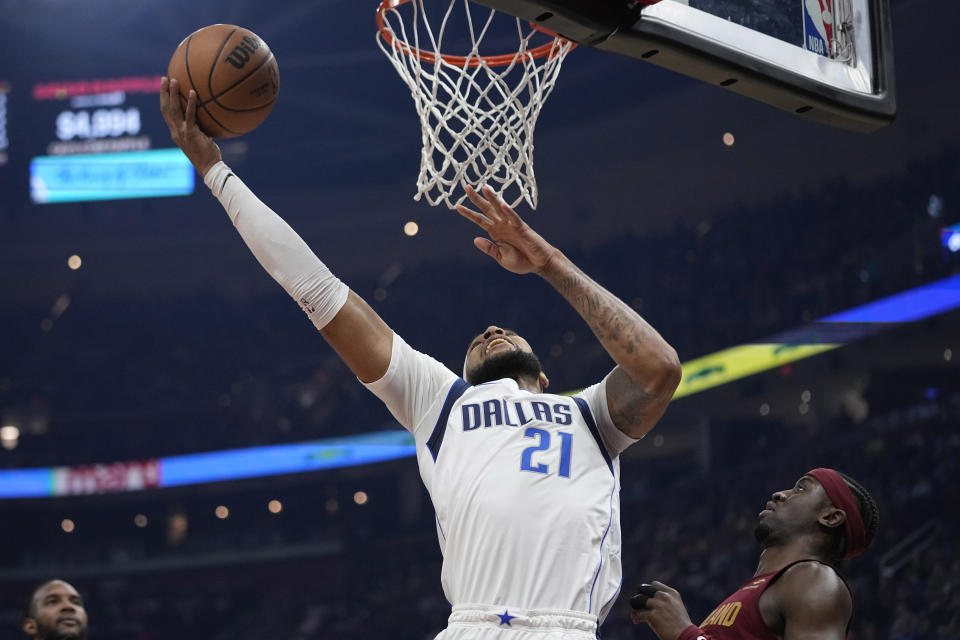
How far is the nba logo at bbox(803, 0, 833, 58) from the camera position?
9.98ft

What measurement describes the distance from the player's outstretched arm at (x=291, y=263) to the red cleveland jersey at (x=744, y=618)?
4.51 feet

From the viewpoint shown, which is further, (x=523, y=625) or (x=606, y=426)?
(x=606, y=426)

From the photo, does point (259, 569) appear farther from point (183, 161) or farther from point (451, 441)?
point (451, 441)

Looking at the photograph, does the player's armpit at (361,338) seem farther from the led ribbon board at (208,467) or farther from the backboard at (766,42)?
the led ribbon board at (208,467)

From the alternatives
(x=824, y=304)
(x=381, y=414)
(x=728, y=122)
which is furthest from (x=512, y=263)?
(x=381, y=414)

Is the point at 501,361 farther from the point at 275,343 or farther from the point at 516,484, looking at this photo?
the point at 275,343

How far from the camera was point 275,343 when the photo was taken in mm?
17516

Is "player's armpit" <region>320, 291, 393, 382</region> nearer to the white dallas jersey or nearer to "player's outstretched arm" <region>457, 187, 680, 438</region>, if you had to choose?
the white dallas jersey

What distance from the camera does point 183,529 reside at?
17.8m

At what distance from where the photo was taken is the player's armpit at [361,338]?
270 centimetres

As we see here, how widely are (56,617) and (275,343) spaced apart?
12987mm

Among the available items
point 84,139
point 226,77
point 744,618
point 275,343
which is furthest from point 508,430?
point 275,343

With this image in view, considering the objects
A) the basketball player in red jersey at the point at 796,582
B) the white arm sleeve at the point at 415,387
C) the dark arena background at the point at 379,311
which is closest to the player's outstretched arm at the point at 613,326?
the white arm sleeve at the point at 415,387

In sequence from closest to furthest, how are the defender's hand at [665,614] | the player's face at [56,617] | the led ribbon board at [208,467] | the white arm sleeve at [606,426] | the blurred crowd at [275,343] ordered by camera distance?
the white arm sleeve at [606,426] → the defender's hand at [665,614] → the player's face at [56,617] → the blurred crowd at [275,343] → the led ribbon board at [208,467]
